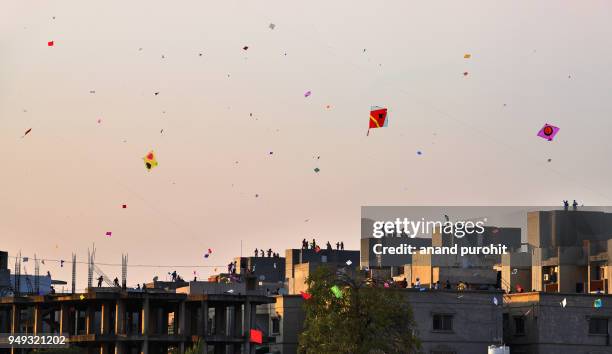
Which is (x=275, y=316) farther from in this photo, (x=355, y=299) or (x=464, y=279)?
(x=355, y=299)

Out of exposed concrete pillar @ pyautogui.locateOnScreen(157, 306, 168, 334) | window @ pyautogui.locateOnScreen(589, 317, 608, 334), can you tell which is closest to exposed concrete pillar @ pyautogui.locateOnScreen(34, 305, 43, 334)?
exposed concrete pillar @ pyautogui.locateOnScreen(157, 306, 168, 334)

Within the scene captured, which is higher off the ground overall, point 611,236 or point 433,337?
point 611,236

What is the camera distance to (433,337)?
451 ft

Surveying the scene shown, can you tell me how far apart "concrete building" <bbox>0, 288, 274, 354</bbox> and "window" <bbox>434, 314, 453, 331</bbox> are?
56.4 ft

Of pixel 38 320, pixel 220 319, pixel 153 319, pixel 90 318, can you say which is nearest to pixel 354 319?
pixel 220 319

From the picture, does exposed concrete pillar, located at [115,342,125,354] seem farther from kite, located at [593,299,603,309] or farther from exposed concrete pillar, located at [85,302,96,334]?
kite, located at [593,299,603,309]

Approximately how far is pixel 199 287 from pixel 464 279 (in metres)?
28.2

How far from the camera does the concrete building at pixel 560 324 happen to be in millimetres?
136625

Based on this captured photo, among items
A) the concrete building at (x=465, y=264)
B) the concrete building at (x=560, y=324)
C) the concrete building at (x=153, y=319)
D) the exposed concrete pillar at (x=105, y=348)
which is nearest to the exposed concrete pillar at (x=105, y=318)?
the concrete building at (x=153, y=319)

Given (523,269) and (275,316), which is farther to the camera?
(523,269)

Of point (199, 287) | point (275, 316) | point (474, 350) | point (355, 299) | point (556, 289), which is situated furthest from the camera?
point (556, 289)

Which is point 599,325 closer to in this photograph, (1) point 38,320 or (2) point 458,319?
(2) point 458,319

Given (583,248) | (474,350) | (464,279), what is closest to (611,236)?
(583,248)

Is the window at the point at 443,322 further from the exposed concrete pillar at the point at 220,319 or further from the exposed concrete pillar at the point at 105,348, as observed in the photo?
the exposed concrete pillar at the point at 105,348
